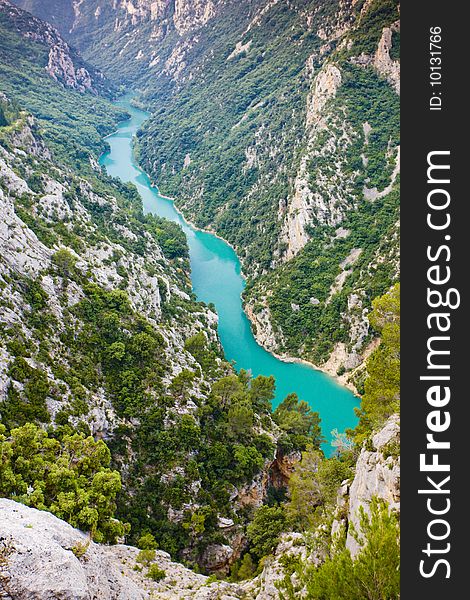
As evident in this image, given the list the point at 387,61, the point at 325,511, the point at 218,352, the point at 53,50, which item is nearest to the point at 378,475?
the point at 325,511

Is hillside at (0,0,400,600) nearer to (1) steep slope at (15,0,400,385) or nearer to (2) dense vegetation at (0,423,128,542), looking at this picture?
(2) dense vegetation at (0,423,128,542)

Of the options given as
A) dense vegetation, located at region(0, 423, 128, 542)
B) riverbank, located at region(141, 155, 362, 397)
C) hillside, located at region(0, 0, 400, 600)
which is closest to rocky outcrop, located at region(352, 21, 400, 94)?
hillside, located at region(0, 0, 400, 600)

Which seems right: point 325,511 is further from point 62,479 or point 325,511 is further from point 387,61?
point 387,61

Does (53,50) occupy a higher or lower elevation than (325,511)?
higher

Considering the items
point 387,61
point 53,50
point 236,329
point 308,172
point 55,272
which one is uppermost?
point 53,50

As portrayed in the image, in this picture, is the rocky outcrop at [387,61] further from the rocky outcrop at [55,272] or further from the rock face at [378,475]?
the rock face at [378,475]

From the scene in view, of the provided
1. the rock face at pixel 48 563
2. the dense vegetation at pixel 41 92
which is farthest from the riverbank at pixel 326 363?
the dense vegetation at pixel 41 92

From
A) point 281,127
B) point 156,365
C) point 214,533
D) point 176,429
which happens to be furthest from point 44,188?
point 281,127

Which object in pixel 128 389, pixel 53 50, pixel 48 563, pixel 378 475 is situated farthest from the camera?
pixel 53 50

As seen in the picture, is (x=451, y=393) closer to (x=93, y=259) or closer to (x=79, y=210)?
(x=93, y=259)
